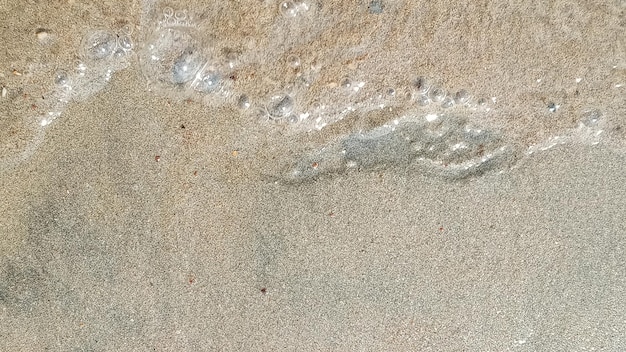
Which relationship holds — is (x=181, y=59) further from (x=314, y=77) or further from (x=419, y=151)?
(x=419, y=151)

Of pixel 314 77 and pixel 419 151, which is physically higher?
pixel 314 77

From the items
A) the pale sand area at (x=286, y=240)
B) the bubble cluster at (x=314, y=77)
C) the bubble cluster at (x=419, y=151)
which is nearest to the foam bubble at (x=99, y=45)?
the bubble cluster at (x=314, y=77)

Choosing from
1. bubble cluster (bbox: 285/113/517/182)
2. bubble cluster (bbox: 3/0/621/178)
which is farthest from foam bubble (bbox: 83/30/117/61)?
Answer: bubble cluster (bbox: 285/113/517/182)

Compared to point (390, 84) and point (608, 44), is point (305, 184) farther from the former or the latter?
point (608, 44)

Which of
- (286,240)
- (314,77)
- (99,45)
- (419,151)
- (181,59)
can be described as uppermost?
(99,45)

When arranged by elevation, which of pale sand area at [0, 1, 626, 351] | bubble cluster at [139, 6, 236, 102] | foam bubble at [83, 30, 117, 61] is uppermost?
foam bubble at [83, 30, 117, 61]

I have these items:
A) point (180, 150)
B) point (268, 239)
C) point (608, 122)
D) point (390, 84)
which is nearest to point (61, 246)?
point (180, 150)

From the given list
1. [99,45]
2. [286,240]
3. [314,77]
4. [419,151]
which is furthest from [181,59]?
[419,151]

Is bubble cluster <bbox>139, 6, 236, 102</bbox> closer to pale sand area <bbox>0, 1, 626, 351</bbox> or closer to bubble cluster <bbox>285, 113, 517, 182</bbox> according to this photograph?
pale sand area <bbox>0, 1, 626, 351</bbox>
